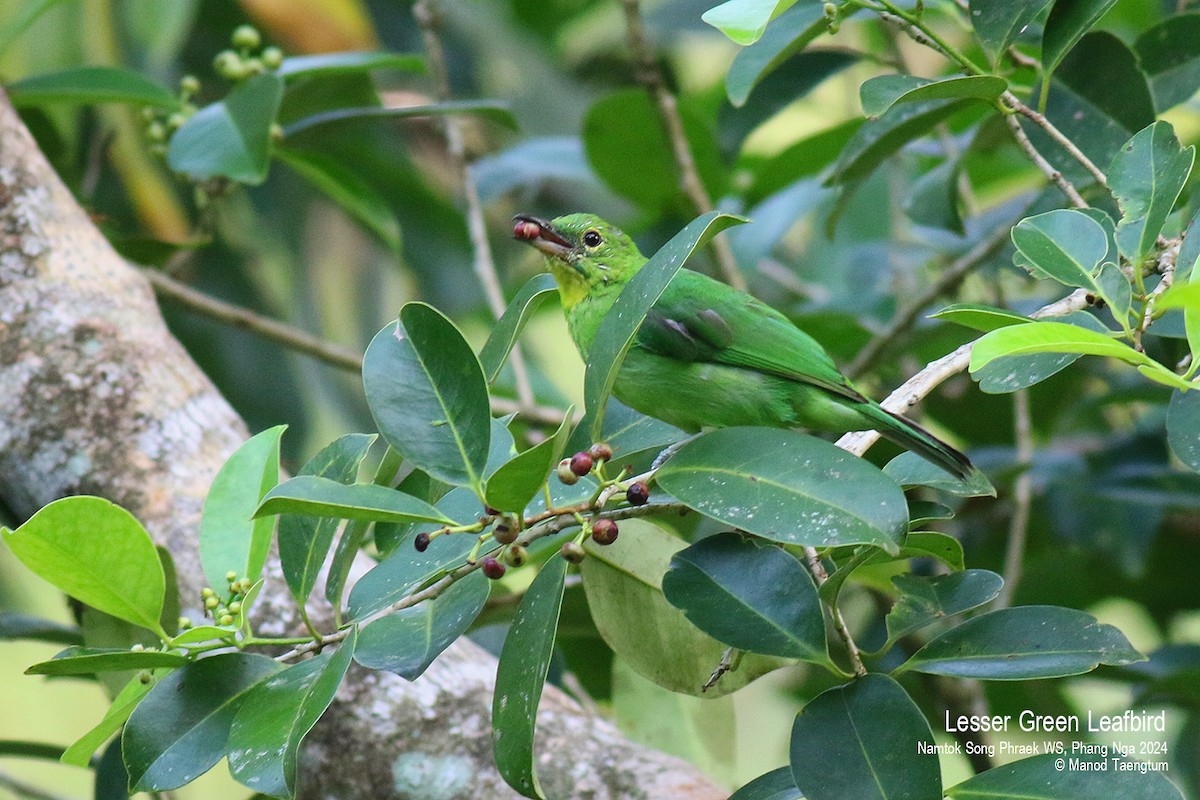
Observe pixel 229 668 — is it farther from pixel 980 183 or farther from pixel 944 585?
pixel 980 183

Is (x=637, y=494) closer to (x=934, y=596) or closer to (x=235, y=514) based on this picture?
(x=934, y=596)

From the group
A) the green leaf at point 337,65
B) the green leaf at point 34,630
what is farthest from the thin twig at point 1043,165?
the green leaf at point 34,630

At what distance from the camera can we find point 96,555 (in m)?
1.63

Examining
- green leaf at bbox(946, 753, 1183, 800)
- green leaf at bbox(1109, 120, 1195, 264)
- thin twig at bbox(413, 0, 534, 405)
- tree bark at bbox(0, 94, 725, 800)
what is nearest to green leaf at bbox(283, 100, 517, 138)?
thin twig at bbox(413, 0, 534, 405)

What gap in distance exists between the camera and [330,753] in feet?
7.03

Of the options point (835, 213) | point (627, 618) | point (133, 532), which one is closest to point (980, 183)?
point (835, 213)

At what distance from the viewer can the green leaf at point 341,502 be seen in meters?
1.42

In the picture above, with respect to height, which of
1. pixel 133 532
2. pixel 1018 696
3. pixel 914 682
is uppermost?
pixel 133 532

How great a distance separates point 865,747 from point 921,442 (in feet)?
2.61

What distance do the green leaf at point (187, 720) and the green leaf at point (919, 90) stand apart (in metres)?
1.41

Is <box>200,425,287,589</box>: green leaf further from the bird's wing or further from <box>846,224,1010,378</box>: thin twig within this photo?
<box>846,224,1010,378</box>: thin twig

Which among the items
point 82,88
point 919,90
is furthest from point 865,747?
point 82,88

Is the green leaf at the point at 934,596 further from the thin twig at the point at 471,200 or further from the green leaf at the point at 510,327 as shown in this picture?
the thin twig at the point at 471,200

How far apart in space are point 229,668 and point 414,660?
343 millimetres
